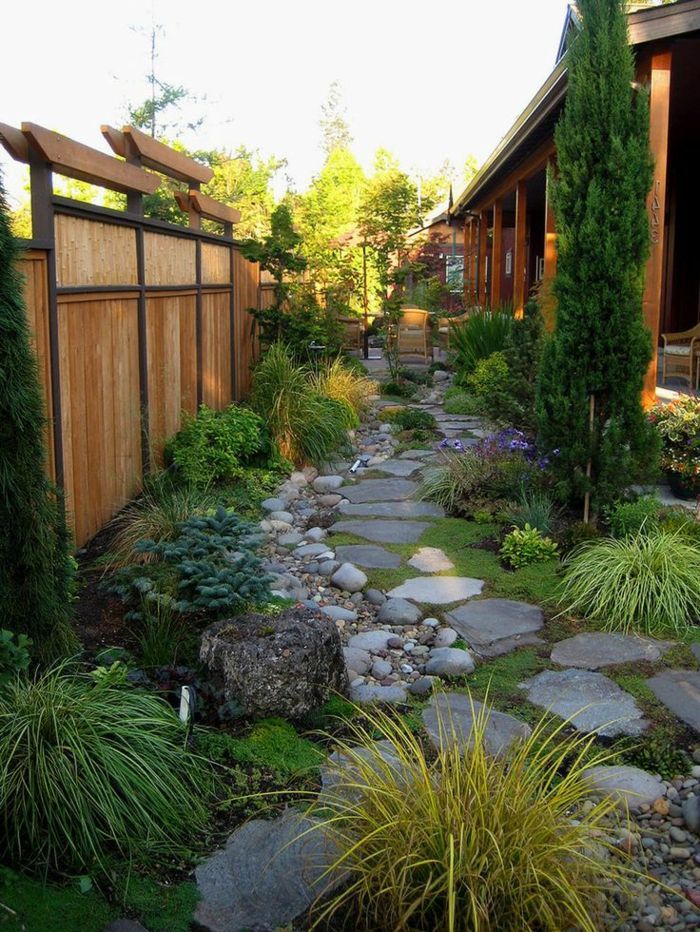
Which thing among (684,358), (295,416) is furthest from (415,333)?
(295,416)

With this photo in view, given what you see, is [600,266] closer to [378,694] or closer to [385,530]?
[385,530]

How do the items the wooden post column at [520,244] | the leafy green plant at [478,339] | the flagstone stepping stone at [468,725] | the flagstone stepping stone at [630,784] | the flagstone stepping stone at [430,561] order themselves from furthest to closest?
the wooden post column at [520,244]
the leafy green plant at [478,339]
the flagstone stepping stone at [430,561]
the flagstone stepping stone at [468,725]
the flagstone stepping stone at [630,784]

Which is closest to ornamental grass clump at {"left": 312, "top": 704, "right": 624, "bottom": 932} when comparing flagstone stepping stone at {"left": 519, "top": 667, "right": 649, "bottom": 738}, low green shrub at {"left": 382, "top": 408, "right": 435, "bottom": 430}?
flagstone stepping stone at {"left": 519, "top": 667, "right": 649, "bottom": 738}

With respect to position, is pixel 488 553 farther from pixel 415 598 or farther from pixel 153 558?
pixel 153 558

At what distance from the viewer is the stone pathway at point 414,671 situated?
2.53 metres

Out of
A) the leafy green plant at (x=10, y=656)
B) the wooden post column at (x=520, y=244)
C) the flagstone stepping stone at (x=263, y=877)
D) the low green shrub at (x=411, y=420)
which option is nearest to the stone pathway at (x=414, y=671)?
the flagstone stepping stone at (x=263, y=877)

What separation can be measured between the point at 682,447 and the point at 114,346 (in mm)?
3794

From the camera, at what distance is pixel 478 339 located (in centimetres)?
1213

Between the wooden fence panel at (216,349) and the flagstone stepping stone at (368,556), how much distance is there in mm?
3058

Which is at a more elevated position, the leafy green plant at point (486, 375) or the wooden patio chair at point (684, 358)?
the wooden patio chair at point (684, 358)

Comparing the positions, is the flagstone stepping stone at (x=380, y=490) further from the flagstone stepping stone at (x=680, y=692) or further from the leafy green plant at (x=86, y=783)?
the leafy green plant at (x=86, y=783)

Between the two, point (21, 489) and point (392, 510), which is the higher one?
point (21, 489)

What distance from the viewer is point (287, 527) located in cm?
643

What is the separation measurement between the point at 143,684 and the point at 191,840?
2.76ft
